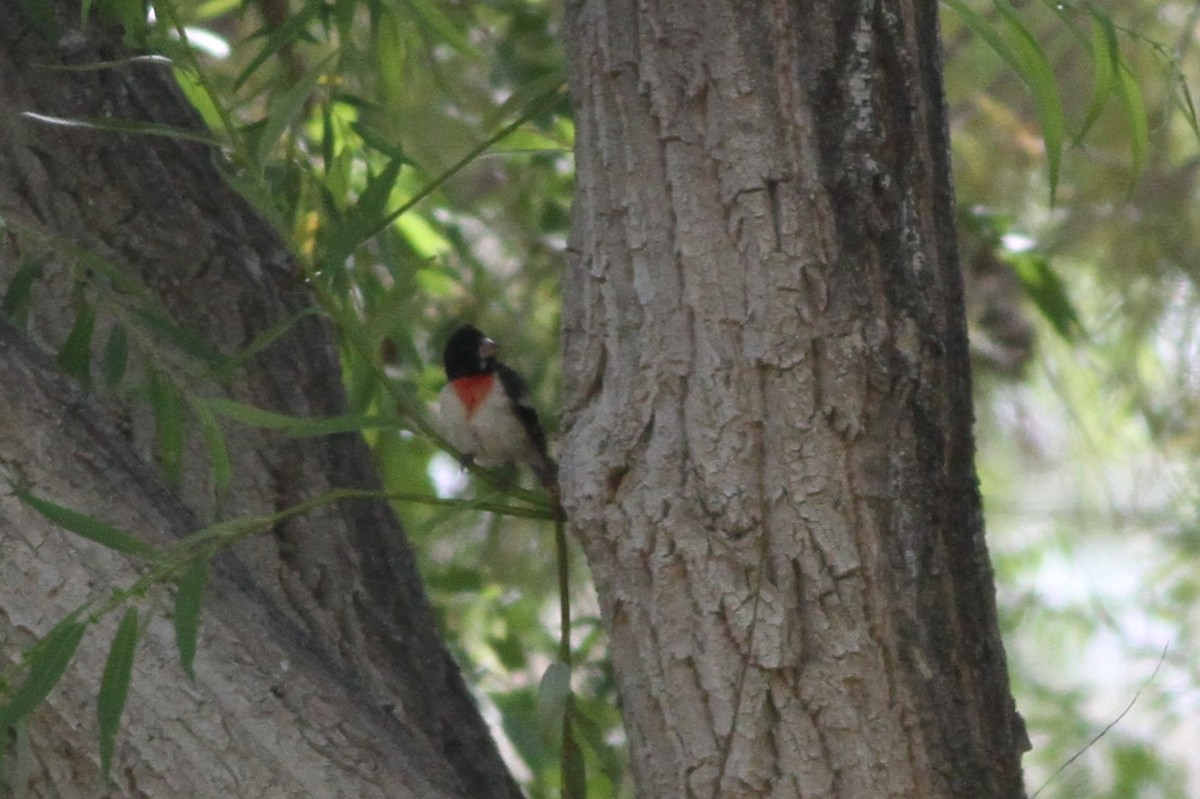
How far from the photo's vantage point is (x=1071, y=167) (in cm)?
411

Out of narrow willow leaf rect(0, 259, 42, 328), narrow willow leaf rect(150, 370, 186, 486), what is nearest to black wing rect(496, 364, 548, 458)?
narrow willow leaf rect(150, 370, 186, 486)

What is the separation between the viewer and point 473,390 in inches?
99.8

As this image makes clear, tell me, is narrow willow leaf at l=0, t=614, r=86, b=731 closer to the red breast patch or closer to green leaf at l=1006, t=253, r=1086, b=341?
the red breast patch

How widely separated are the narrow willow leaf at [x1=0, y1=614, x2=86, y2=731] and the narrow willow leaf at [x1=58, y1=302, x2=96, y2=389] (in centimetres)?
47

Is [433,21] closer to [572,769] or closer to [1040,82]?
[1040,82]

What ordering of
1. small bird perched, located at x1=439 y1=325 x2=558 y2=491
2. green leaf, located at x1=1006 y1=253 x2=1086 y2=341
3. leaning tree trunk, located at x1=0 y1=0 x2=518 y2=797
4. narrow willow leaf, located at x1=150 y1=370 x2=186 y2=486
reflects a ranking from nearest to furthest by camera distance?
1. leaning tree trunk, located at x1=0 y1=0 x2=518 y2=797
2. narrow willow leaf, located at x1=150 y1=370 x2=186 y2=486
3. small bird perched, located at x1=439 y1=325 x2=558 y2=491
4. green leaf, located at x1=1006 y1=253 x2=1086 y2=341

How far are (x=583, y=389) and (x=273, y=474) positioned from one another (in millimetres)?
598

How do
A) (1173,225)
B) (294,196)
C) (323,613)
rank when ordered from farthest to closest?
(1173,225) < (294,196) < (323,613)

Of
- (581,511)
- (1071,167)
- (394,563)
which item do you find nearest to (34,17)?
(394,563)

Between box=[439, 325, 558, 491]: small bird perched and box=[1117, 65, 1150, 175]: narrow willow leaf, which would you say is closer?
box=[1117, 65, 1150, 175]: narrow willow leaf

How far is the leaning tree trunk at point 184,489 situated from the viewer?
158cm

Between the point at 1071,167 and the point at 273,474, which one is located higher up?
the point at 1071,167

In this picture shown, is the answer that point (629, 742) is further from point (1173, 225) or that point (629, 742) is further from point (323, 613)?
point (1173, 225)

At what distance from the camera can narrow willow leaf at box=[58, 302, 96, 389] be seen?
1.85 m
